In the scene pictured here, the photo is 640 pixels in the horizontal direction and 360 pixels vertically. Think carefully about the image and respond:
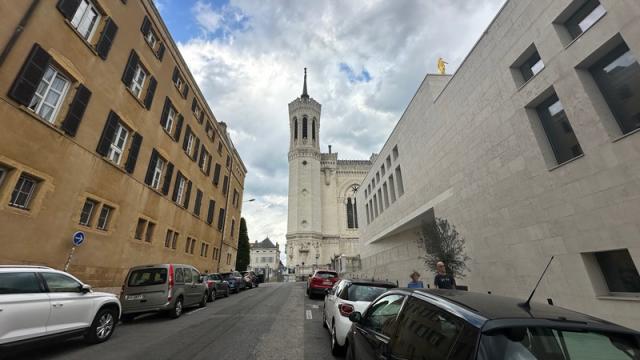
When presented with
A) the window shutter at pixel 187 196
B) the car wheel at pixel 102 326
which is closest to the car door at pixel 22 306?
the car wheel at pixel 102 326

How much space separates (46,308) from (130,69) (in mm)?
12977

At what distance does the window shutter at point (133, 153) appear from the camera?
1462 cm

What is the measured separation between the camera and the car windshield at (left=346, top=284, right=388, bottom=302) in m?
6.37

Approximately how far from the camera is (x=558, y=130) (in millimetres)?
9477

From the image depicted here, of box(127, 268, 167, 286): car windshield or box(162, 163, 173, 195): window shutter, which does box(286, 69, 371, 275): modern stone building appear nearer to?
box(162, 163, 173, 195): window shutter

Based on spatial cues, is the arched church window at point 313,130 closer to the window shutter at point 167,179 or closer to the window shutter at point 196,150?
the window shutter at point 196,150

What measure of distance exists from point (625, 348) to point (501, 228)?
35.8ft

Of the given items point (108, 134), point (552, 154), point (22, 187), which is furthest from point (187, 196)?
point (552, 154)

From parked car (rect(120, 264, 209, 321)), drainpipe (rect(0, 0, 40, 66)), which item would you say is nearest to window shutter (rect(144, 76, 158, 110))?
drainpipe (rect(0, 0, 40, 66))

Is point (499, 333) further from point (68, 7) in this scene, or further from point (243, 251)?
point (243, 251)

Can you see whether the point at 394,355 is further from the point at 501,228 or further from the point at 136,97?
the point at 136,97

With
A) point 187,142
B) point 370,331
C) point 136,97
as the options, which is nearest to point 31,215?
point 136,97

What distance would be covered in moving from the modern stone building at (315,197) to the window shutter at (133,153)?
4761 centimetres

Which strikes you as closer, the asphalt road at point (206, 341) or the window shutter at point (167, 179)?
the asphalt road at point (206, 341)
